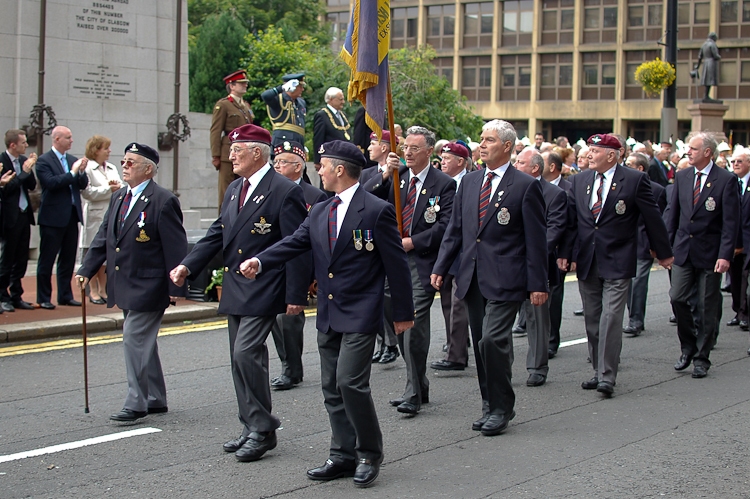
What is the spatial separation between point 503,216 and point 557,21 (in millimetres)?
54190

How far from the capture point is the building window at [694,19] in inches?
2148

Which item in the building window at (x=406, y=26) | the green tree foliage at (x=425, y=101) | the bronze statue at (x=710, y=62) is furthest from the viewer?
the building window at (x=406, y=26)

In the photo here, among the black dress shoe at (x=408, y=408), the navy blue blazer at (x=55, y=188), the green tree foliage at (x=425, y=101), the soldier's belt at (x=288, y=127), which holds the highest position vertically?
the green tree foliage at (x=425, y=101)

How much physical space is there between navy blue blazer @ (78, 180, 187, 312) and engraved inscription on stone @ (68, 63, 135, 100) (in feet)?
29.5

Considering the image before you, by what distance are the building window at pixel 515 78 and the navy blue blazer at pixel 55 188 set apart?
49.9m

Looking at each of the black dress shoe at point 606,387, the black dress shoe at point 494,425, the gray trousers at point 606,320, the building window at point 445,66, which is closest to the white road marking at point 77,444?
the black dress shoe at point 494,425

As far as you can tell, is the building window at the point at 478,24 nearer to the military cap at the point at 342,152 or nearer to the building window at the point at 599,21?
the building window at the point at 599,21

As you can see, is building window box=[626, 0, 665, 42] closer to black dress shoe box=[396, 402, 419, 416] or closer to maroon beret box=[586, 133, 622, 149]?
maroon beret box=[586, 133, 622, 149]

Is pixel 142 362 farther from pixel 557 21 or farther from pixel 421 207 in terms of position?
pixel 557 21

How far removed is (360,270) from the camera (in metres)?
6.04

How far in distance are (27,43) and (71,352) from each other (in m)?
7.18

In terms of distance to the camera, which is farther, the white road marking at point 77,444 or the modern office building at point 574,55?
the modern office building at point 574,55

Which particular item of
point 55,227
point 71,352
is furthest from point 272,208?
point 55,227

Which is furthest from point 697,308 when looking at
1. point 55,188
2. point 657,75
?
point 657,75
